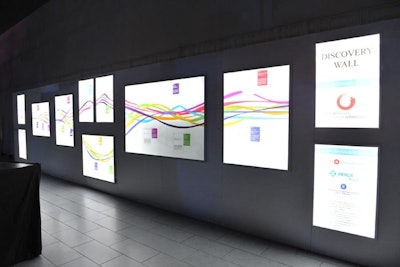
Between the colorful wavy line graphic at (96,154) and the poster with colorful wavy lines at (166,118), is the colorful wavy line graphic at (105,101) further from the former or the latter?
the colorful wavy line graphic at (96,154)

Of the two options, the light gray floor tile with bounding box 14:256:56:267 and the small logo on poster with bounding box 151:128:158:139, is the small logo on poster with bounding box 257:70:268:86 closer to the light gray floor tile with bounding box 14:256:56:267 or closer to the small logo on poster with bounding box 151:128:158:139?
the small logo on poster with bounding box 151:128:158:139

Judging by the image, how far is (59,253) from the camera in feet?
9.46

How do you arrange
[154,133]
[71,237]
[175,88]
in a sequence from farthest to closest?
1. [154,133]
2. [175,88]
3. [71,237]

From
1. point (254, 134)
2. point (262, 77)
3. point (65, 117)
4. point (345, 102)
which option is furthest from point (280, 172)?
point (65, 117)

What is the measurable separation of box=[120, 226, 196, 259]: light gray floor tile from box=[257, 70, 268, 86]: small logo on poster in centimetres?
209

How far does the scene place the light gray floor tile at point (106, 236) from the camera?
3168 mm

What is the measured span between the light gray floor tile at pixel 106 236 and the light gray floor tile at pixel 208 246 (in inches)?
33.1

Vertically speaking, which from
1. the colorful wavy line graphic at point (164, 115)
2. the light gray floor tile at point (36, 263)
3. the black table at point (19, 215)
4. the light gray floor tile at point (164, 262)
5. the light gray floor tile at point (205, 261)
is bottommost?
the light gray floor tile at point (36, 263)

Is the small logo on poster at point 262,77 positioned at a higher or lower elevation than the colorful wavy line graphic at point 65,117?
higher

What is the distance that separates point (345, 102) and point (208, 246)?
2148mm

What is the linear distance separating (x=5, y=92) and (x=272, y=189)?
10705mm

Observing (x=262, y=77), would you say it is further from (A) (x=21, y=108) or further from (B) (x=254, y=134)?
(A) (x=21, y=108)

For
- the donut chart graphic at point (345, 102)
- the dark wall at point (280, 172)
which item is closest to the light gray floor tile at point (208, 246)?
the dark wall at point (280, 172)

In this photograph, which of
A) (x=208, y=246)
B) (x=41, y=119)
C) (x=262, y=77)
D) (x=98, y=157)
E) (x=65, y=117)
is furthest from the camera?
(x=41, y=119)
